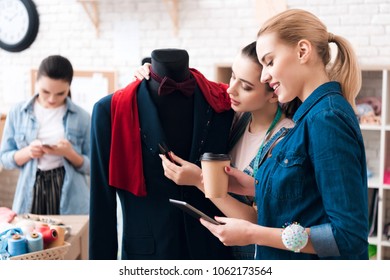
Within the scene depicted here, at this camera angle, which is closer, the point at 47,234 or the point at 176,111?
the point at 176,111

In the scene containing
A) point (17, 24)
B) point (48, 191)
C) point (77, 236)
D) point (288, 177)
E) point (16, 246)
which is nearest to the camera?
point (288, 177)

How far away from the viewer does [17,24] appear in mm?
4812

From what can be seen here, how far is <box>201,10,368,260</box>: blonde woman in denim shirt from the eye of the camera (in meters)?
1.32

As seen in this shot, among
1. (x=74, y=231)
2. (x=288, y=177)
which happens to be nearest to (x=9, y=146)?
(x=74, y=231)

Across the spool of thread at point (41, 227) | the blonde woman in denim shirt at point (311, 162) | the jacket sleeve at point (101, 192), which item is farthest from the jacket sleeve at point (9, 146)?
the blonde woman in denim shirt at point (311, 162)

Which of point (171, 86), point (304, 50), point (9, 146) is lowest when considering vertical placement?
point (9, 146)

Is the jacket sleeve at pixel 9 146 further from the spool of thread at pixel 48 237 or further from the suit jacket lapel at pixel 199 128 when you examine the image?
the suit jacket lapel at pixel 199 128

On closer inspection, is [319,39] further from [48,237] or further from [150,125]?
[48,237]

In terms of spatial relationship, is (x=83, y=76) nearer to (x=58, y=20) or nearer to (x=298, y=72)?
(x=58, y=20)

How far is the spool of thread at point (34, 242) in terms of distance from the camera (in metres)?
2.05

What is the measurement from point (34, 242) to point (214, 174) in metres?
0.87

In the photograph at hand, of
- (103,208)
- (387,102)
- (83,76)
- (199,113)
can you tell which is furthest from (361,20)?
(103,208)

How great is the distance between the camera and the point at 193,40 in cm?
447
